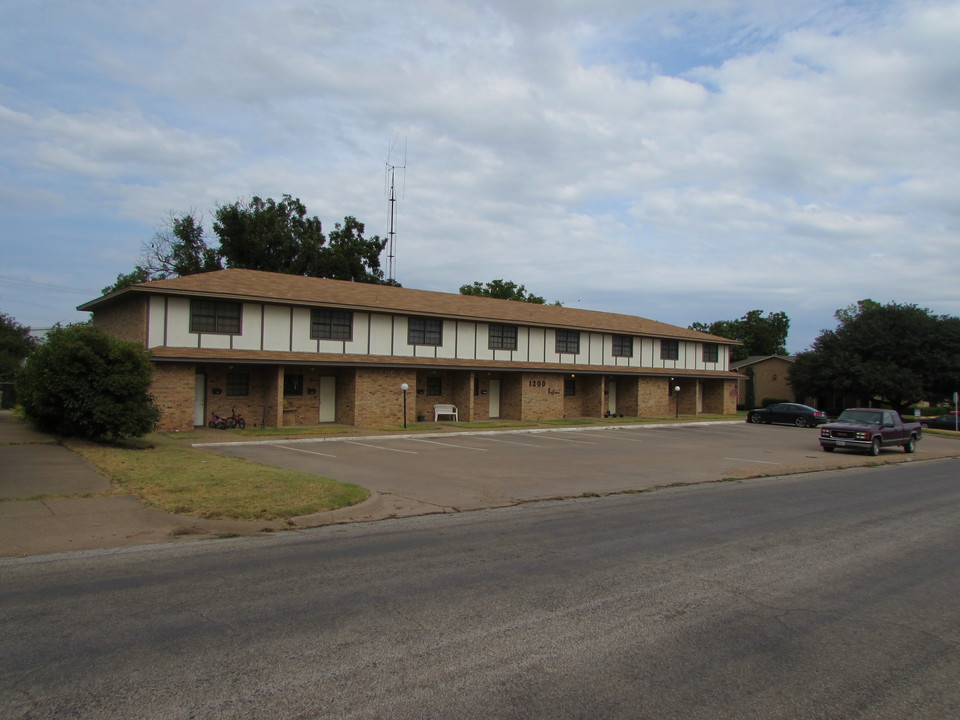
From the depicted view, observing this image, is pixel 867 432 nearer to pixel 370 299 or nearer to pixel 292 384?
pixel 370 299

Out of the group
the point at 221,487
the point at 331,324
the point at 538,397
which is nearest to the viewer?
the point at 221,487

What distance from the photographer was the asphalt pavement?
8.55 metres

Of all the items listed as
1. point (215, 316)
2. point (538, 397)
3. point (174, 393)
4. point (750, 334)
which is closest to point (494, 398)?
point (538, 397)

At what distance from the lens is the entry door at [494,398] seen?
1432 inches

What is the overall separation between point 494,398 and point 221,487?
25.6m

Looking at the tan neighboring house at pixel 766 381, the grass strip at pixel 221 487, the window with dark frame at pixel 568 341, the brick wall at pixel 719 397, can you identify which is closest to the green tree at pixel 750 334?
the tan neighboring house at pixel 766 381

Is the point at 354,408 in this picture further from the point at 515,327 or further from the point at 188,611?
the point at 188,611

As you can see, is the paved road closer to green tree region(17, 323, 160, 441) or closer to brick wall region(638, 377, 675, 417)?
green tree region(17, 323, 160, 441)

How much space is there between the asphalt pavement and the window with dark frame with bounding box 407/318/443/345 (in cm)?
1293

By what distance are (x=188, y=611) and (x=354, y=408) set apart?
23329 millimetres

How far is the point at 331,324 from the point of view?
2884 centimetres

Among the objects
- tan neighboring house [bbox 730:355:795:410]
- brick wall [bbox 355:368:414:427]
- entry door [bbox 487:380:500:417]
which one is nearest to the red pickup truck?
entry door [bbox 487:380:500:417]

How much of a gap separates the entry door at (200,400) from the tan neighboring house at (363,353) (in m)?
0.04

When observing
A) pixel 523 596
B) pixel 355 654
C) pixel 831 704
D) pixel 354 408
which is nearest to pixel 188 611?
pixel 355 654
